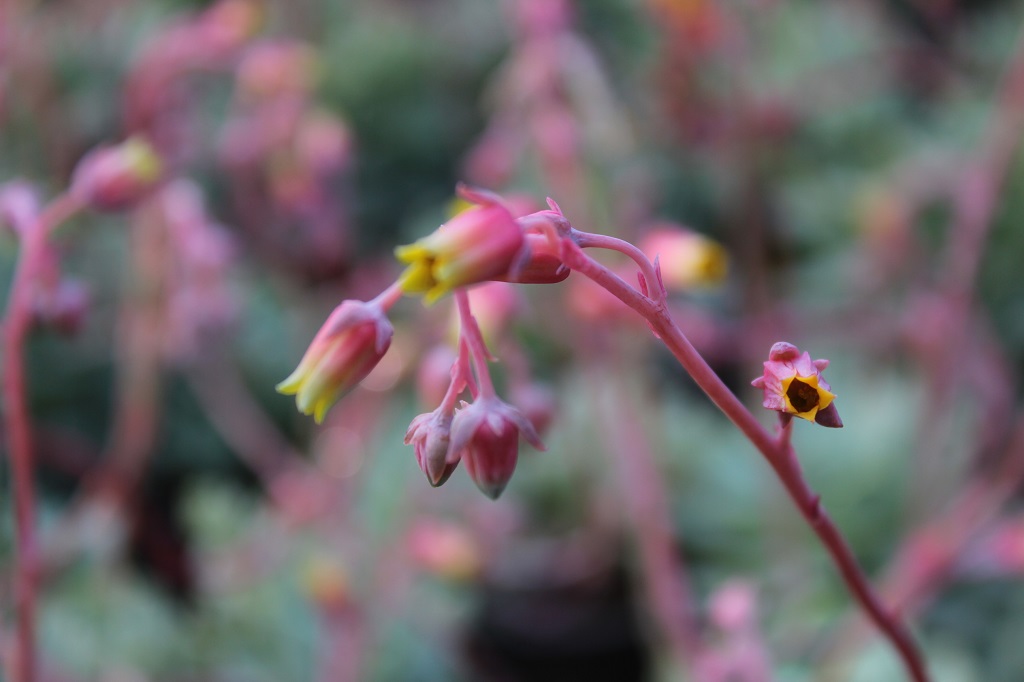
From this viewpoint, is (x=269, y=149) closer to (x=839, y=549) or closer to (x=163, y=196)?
(x=163, y=196)

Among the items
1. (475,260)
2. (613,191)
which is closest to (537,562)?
(613,191)

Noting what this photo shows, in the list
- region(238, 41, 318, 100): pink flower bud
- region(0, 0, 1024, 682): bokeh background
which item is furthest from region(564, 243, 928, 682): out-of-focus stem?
region(238, 41, 318, 100): pink flower bud

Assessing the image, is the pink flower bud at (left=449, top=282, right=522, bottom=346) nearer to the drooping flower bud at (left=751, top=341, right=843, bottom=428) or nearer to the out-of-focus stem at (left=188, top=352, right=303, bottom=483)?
the drooping flower bud at (left=751, top=341, right=843, bottom=428)

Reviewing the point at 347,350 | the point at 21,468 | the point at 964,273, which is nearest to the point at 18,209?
the point at 21,468

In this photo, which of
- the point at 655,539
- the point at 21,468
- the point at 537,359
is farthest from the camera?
the point at 537,359

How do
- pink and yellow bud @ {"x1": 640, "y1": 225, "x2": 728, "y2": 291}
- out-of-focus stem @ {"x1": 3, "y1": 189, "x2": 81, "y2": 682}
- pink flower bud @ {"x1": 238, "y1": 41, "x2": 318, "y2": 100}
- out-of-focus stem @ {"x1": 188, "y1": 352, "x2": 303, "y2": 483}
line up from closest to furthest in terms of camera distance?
out-of-focus stem @ {"x1": 3, "y1": 189, "x2": 81, "y2": 682}, pink and yellow bud @ {"x1": 640, "y1": 225, "x2": 728, "y2": 291}, pink flower bud @ {"x1": 238, "y1": 41, "x2": 318, "y2": 100}, out-of-focus stem @ {"x1": 188, "y1": 352, "x2": 303, "y2": 483}

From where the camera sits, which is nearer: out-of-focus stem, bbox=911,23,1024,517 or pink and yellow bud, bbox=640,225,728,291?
pink and yellow bud, bbox=640,225,728,291

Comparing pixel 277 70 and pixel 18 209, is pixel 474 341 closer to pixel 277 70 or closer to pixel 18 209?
pixel 18 209
